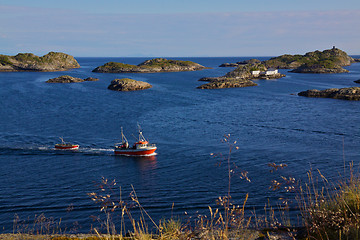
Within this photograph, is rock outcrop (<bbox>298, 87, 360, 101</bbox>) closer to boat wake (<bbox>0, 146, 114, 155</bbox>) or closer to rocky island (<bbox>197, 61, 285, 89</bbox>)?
rocky island (<bbox>197, 61, 285, 89</bbox>)

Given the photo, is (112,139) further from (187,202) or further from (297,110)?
(297,110)

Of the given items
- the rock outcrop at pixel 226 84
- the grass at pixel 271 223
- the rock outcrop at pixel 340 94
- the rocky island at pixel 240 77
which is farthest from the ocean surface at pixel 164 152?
the rocky island at pixel 240 77

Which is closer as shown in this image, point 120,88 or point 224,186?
point 224,186

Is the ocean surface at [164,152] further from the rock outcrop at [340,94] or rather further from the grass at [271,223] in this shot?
the rock outcrop at [340,94]

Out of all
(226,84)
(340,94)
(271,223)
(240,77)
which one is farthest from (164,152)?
(240,77)

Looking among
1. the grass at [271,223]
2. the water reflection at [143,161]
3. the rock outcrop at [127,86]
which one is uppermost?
the rock outcrop at [127,86]

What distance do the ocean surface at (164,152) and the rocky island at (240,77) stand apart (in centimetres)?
4445

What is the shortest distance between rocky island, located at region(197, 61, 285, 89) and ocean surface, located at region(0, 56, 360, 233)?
44.4 m

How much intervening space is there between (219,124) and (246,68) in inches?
4579

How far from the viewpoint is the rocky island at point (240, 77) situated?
13575cm

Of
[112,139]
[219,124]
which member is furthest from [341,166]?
[112,139]

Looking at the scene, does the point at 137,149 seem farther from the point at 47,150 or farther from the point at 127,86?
the point at 127,86

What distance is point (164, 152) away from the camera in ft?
148

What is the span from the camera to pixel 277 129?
58594 millimetres
